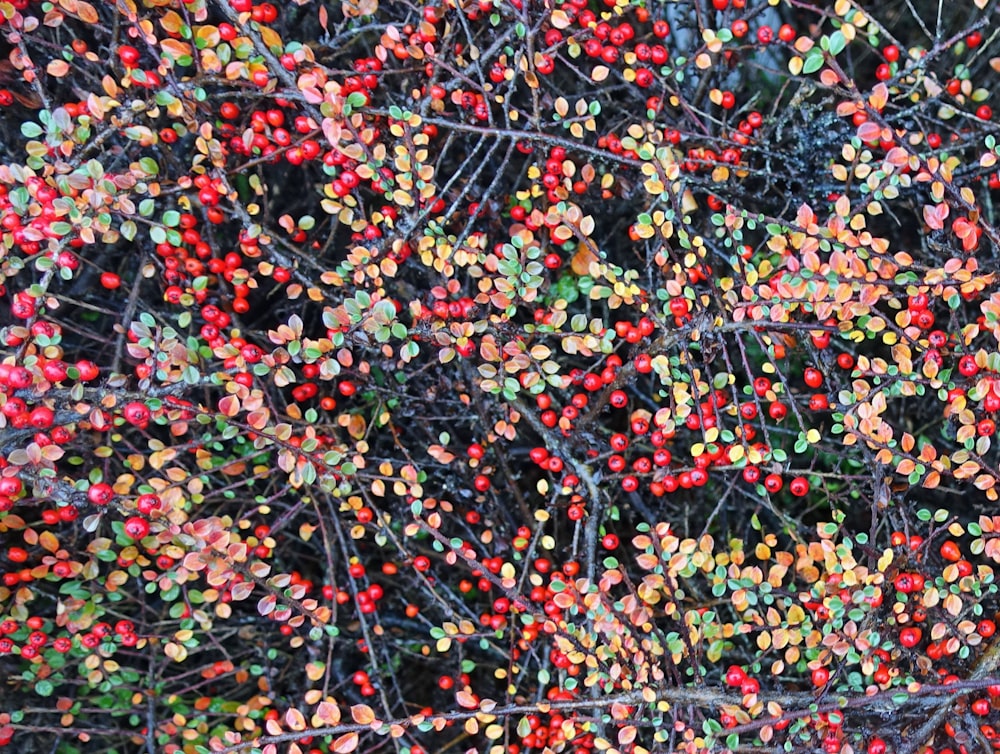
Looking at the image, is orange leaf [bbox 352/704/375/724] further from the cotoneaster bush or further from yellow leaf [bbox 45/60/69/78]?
yellow leaf [bbox 45/60/69/78]

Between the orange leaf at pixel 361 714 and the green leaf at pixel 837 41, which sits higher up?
the green leaf at pixel 837 41

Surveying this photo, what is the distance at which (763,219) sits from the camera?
1.89 meters

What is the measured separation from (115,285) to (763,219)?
1.55 metres

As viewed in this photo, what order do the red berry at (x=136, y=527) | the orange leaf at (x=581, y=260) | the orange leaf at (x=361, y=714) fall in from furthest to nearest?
the orange leaf at (x=581, y=260) → the orange leaf at (x=361, y=714) → the red berry at (x=136, y=527)

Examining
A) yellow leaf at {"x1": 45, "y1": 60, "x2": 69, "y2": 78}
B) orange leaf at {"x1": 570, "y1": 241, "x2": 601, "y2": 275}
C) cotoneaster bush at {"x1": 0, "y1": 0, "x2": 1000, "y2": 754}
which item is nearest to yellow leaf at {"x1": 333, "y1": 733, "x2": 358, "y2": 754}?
cotoneaster bush at {"x1": 0, "y1": 0, "x2": 1000, "y2": 754}

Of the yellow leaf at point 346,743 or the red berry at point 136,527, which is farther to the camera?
the yellow leaf at point 346,743

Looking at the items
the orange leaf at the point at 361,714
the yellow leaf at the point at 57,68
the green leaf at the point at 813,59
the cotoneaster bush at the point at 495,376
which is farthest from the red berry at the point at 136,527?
the green leaf at the point at 813,59

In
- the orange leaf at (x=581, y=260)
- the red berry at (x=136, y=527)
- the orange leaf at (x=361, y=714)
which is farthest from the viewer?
the orange leaf at (x=581, y=260)

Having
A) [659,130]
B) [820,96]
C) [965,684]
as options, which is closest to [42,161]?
[659,130]

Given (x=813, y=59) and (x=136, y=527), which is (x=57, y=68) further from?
(x=813, y=59)

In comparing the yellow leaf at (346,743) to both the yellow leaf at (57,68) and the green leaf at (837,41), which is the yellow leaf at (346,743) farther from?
the green leaf at (837,41)

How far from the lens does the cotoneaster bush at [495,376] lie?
6.03 ft

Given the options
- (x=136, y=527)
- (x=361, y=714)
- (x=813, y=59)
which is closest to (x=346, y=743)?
(x=361, y=714)

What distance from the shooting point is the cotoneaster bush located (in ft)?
6.03
